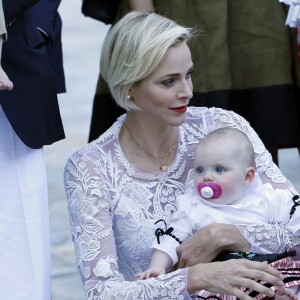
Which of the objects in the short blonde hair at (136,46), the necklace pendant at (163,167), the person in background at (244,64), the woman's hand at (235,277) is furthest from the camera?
the person in background at (244,64)

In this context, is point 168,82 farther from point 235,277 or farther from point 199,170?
point 235,277

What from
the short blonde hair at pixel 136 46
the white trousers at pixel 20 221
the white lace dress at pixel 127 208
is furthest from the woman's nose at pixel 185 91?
the white trousers at pixel 20 221

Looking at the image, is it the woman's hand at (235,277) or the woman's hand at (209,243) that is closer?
the woman's hand at (235,277)

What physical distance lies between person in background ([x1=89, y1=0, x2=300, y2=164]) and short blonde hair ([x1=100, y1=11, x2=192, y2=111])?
90 cm

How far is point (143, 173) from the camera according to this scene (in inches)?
150

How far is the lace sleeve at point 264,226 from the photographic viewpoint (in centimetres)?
363

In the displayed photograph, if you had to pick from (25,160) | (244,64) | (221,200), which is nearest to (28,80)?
(25,160)

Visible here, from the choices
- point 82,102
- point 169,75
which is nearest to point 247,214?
point 169,75

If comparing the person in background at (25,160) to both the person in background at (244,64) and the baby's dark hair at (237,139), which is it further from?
the person in background at (244,64)

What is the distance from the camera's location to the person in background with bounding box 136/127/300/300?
11.8 feet

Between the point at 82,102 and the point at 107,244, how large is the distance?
4782 mm

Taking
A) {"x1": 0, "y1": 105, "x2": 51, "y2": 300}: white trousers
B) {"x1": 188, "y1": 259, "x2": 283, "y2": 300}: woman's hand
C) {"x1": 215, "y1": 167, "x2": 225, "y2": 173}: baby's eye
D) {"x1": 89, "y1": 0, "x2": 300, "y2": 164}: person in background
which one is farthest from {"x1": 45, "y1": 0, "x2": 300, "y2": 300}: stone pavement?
{"x1": 188, "y1": 259, "x2": 283, "y2": 300}: woman's hand

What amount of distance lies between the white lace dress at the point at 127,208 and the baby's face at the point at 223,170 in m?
0.11

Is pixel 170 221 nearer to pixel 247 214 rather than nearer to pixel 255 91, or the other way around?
pixel 247 214
